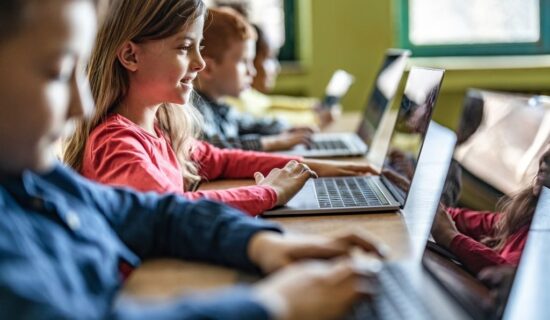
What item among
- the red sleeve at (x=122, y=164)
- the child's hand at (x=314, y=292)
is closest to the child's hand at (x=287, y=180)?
the red sleeve at (x=122, y=164)

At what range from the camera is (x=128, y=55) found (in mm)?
1332

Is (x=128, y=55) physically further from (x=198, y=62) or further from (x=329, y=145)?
(x=329, y=145)

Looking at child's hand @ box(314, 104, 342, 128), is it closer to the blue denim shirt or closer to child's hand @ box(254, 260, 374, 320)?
the blue denim shirt

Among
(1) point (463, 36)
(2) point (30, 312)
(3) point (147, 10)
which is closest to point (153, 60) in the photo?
(3) point (147, 10)

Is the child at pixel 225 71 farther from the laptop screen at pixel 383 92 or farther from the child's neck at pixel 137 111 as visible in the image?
the child's neck at pixel 137 111

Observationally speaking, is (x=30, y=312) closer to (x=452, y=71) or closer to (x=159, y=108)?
(x=159, y=108)

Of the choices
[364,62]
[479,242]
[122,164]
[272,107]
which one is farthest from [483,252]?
[364,62]

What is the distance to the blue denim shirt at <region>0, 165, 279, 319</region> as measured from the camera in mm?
604

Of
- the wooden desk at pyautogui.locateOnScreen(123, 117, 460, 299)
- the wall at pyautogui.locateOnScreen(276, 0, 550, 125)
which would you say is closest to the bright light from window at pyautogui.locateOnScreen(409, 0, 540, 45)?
the wall at pyautogui.locateOnScreen(276, 0, 550, 125)

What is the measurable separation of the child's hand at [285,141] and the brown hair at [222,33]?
35 cm

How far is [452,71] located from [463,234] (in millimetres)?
2992

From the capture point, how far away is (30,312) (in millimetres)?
585

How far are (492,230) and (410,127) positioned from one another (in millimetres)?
576

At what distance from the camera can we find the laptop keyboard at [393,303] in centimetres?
69
